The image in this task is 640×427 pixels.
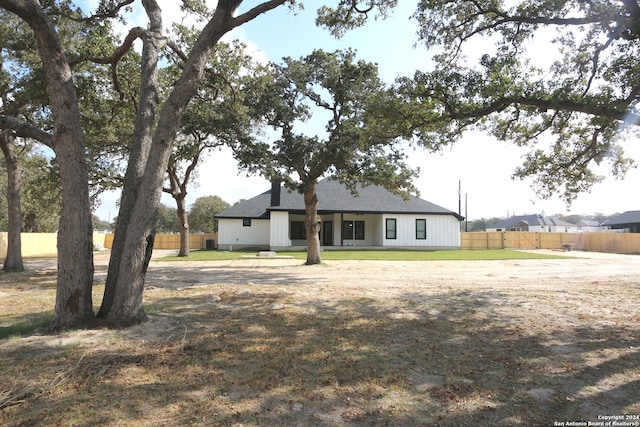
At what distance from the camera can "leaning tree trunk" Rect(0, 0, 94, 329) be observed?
5.35 metres

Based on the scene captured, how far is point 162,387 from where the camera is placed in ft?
11.8

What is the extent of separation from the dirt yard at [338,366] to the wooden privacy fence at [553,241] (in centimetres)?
2740

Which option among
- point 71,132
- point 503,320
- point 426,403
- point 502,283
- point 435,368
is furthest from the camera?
point 502,283

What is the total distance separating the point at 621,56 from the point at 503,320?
564 centimetres

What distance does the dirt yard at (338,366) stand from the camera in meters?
3.13

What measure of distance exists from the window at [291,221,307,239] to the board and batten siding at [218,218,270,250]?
6.50 ft

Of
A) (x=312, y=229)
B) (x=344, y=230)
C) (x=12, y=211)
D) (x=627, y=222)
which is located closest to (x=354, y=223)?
(x=344, y=230)

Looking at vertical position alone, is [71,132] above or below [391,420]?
above

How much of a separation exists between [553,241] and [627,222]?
15.9 meters

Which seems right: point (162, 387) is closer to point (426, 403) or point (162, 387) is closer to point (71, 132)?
point (426, 403)

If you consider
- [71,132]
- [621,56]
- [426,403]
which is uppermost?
[621,56]

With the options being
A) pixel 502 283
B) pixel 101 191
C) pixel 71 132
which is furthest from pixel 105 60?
pixel 101 191

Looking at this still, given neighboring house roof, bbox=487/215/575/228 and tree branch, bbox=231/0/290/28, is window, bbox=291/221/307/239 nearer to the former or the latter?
tree branch, bbox=231/0/290/28

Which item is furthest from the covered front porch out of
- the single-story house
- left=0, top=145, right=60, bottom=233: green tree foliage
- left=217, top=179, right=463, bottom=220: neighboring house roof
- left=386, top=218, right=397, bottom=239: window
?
left=0, top=145, right=60, bottom=233: green tree foliage
